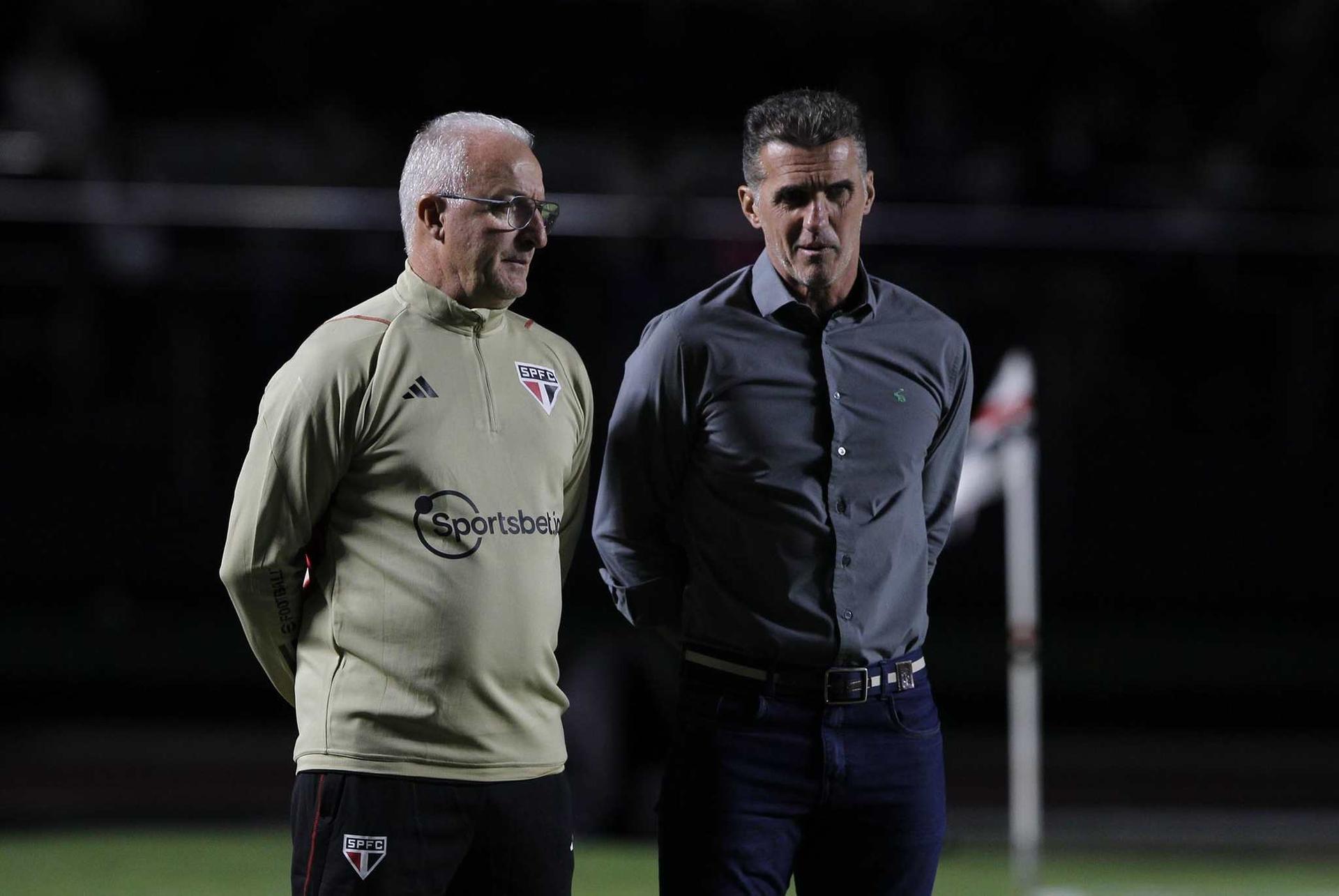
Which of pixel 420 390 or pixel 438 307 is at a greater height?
pixel 438 307

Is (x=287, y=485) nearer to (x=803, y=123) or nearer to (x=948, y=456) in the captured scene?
Result: (x=803, y=123)

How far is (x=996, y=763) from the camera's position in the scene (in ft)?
32.5

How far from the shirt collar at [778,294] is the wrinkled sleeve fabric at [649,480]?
6.1 inches

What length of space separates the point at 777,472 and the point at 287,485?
78cm

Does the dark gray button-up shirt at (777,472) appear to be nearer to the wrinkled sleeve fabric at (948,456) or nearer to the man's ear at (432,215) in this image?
the wrinkled sleeve fabric at (948,456)

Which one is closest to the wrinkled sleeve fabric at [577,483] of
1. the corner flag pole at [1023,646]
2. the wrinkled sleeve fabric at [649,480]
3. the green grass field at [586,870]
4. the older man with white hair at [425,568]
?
the wrinkled sleeve fabric at [649,480]

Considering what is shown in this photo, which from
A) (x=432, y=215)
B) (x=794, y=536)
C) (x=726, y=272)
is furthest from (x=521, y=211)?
(x=726, y=272)

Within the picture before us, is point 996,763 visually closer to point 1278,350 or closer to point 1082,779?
point 1082,779

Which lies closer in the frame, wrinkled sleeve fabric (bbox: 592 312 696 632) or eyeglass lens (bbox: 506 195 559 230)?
eyeglass lens (bbox: 506 195 559 230)

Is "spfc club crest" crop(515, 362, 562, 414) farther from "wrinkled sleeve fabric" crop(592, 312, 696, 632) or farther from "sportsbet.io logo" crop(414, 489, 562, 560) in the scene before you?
"sportsbet.io logo" crop(414, 489, 562, 560)

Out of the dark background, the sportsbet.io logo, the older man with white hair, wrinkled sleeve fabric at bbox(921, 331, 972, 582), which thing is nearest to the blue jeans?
the older man with white hair

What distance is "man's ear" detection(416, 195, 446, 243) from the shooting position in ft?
8.33

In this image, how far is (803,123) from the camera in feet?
8.70

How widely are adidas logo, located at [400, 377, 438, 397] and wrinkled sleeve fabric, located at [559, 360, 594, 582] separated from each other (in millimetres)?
329
